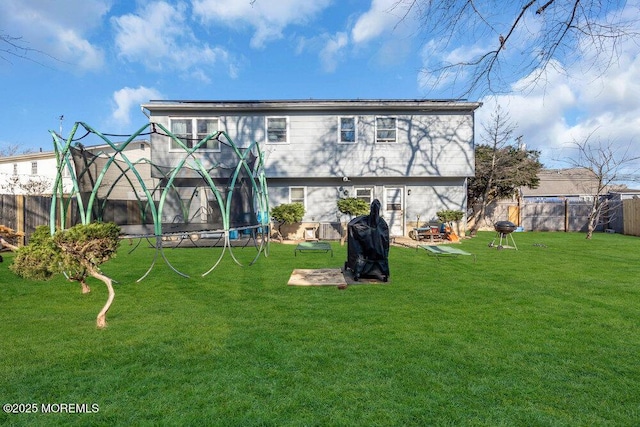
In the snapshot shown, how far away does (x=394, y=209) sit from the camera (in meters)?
15.2

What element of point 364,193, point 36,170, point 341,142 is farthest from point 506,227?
point 36,170

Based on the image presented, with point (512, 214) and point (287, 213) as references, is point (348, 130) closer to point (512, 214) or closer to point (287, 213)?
point (287, 213)

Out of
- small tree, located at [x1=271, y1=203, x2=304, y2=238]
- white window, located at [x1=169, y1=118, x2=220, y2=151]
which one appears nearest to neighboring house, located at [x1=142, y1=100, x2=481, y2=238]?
white window, located at [x1=169, y1=118, x2=220, y2=151]

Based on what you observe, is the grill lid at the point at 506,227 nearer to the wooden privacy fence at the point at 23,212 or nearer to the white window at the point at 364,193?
the white window at the point at 364,193

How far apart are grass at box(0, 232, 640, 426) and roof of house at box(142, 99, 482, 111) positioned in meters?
9.98

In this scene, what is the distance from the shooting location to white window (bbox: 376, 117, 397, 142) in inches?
581

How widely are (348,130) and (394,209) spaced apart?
420 cm

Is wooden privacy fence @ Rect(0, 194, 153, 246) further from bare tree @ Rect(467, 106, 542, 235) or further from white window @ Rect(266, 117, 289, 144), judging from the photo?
bare tree @ Rect(467, 106, 542, 235)

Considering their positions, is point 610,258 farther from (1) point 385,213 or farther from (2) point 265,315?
(2) point 265,315

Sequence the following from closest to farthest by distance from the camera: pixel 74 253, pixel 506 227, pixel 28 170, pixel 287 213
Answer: pixel 74 253 → pixel 506 227 → pixel 287 213 → pixel 28 170

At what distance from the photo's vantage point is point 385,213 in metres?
15.1

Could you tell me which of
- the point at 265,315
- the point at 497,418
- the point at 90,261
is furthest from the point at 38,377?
the point at 497,418

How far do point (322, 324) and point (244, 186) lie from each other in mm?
5787

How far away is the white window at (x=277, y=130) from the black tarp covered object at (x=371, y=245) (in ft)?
30.2
